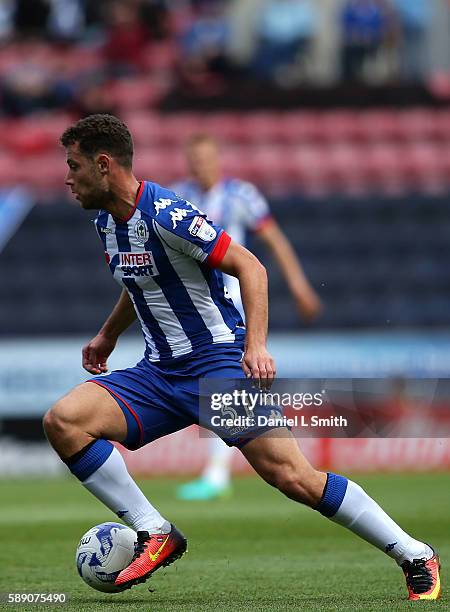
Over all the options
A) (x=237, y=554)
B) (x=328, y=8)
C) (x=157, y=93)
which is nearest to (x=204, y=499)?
(x=237, y=554)

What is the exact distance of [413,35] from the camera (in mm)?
17578

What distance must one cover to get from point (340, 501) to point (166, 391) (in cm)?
82

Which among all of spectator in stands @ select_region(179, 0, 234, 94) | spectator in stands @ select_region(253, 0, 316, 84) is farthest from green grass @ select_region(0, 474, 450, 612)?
spectator in stands @ select_region(253, 0, 316, 84)

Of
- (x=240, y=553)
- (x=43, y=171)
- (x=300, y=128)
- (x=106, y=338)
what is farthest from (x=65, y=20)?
(x=106, y=338)

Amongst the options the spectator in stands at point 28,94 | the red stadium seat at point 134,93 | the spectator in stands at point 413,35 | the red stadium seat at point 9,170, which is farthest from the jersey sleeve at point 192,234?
the spectator in stands at point 413,35

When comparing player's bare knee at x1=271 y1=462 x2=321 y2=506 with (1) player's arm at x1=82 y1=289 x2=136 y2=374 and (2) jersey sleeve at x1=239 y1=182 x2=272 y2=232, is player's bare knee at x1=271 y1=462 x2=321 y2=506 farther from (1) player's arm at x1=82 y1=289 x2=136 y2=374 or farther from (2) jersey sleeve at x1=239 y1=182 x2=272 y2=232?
(2) jersey sleeve at x1=239 y1=182 x2=272 y2=232

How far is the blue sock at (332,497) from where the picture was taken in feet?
16.4

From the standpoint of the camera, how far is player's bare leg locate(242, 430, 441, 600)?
4.96 m

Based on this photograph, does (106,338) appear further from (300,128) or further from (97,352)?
(300,128)

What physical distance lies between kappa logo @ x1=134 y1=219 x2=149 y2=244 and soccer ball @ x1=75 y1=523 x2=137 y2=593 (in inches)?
46.1

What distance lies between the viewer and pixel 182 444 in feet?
41.4

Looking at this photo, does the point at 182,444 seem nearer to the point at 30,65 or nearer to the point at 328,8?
the point at 30,65

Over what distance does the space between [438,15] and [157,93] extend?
394 cm

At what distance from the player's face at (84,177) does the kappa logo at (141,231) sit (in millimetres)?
177
